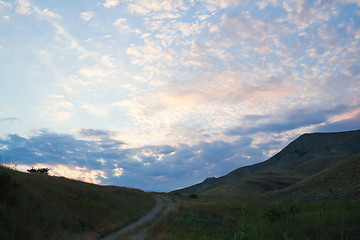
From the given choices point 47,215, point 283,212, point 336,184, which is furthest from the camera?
point 336,184

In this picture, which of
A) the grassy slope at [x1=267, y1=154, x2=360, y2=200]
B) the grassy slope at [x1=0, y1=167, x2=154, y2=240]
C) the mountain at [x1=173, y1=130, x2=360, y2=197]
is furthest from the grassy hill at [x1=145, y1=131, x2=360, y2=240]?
the grassy slope at [x1=0, y1=167, x2=154, y2=240]

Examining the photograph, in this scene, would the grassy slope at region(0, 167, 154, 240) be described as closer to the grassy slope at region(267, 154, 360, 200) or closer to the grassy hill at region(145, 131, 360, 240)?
the grassy hill at region(145, 131, 360, 240)

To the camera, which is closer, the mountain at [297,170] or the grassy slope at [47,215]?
the grassy slope at [47,215]

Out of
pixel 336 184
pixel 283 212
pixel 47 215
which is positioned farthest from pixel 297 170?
pixel 47 215

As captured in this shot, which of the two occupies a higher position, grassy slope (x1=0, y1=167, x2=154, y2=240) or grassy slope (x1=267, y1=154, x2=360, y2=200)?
grassy slope (x1=0, y1=167, x2=154, y2=240)

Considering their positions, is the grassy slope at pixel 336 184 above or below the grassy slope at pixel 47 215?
below

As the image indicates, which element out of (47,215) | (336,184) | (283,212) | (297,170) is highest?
(47,215)

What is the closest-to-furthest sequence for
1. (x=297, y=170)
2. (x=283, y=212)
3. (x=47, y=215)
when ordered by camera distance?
(x=283, y=212)
(x=47, y=215)
(x=297, y=170)

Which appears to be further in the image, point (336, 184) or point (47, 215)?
point (336, 184)

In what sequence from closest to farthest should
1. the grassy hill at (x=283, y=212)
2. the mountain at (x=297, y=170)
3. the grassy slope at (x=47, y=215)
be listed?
the grassy hill at (x=283, y=212) < the grassy slope at (x=47, y=215) < the mountain at (x=297, y=170)

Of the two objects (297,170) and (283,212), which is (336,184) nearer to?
(283,212)

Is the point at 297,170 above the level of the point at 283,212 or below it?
Answer: above

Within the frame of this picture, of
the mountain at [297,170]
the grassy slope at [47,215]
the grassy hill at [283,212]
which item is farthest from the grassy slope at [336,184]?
the grassy slope at [47,215]

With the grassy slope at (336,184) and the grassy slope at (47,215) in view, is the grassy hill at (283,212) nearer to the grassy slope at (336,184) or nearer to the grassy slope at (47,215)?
the grassy slope at (336,184)
